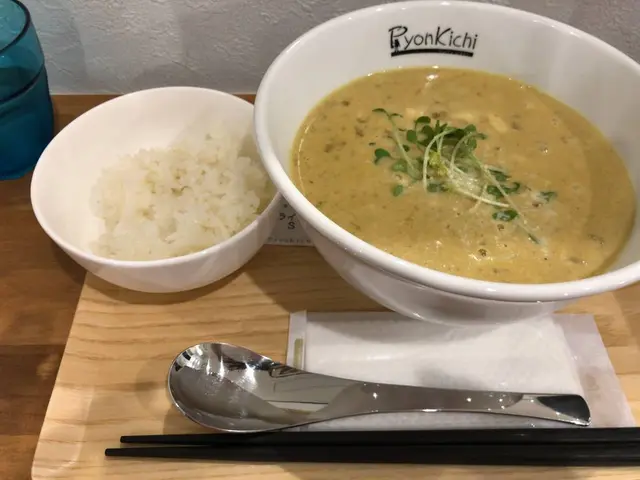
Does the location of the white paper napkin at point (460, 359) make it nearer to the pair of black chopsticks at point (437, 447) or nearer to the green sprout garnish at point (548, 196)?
the pair of black chopsticks at point (437, 447)

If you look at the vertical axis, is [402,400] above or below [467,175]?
below

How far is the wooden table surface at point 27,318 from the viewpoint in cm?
82

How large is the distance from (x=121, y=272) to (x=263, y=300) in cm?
21

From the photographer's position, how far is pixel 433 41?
0.91 meters

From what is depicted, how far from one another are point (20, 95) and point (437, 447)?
2.94 ft

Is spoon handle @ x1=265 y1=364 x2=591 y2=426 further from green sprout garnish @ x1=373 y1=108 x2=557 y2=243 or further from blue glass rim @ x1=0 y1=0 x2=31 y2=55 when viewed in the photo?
blue glass rim @ x1=0 y1=0 x2=31 y2=55

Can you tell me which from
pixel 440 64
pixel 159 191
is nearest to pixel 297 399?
pixel 159 191

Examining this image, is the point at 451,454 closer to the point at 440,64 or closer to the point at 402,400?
the point at 402,400

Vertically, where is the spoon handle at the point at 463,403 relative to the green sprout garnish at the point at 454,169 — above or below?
below

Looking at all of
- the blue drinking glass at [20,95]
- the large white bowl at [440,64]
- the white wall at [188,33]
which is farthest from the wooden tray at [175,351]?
the white wall at [188,33]

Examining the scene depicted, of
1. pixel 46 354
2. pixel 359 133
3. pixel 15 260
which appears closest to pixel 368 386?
pixel 359 133

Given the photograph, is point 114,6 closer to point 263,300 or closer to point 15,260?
point 15,260

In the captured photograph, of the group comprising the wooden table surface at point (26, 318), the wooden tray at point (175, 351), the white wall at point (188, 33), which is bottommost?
the wooden table surface at point (26, 318)

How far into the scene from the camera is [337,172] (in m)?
0.80
